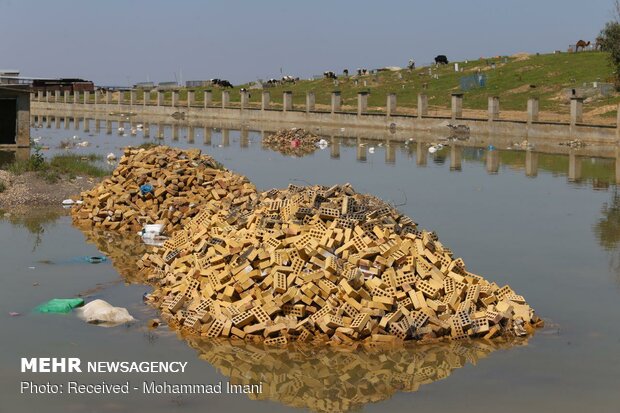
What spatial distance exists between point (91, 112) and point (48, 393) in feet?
249

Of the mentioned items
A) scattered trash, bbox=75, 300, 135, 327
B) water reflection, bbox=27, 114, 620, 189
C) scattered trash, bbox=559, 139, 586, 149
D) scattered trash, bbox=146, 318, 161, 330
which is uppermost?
scattered trash, bbox=559, 139, 586, 149

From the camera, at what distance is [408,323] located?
10594 mm

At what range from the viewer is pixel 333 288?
10.8 meters

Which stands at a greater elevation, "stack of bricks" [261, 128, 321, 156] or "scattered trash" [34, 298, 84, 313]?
"stack of bricks" [261, 128, 321, 156]

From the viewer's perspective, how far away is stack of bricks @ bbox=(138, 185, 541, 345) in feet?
35.0

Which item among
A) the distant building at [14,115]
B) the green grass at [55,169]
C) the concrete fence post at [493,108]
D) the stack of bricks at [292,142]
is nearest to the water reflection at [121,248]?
the green grass at [55,169]

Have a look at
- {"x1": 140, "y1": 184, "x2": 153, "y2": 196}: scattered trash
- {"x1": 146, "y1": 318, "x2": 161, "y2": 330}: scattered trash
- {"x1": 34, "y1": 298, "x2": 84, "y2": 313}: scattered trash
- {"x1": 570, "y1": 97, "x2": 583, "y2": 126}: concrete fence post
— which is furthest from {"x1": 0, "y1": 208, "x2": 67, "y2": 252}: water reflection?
{"x1": 570, "y1": 97, "x2": 583, "y2": 126}: concrete fence post

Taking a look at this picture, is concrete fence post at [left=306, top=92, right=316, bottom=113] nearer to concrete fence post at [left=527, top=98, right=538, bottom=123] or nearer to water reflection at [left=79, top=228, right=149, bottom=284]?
concrete fence post at [left=527, top=98, right=538, bottom=123]

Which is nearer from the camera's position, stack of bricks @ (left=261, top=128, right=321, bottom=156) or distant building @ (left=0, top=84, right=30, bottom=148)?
distant building @ (left=0, top=84, right=30, bottom=148)

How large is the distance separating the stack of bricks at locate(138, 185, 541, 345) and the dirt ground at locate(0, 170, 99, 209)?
9016mm

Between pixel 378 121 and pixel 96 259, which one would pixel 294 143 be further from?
pixel 96 259

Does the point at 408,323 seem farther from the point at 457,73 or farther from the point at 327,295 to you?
the point at 457,73

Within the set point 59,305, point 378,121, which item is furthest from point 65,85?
point 59,305

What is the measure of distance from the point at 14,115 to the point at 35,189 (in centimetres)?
1407
